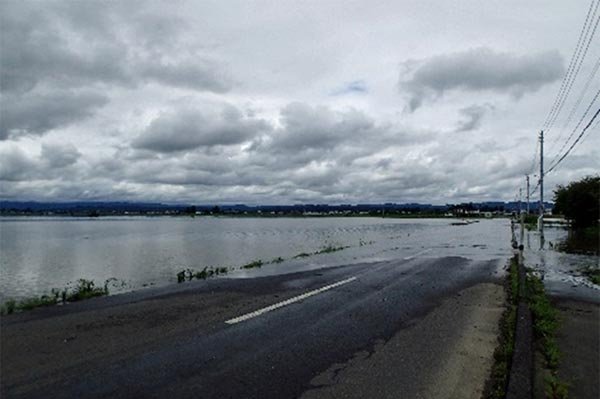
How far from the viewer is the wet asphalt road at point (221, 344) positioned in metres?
5.68

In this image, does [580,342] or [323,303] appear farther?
[323,303]

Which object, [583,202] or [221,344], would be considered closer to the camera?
[221,344]

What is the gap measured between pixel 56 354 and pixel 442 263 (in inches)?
725

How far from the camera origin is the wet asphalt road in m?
5.68

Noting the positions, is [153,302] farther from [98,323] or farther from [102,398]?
[102,398]

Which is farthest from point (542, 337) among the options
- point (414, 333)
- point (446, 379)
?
point (446, 379)

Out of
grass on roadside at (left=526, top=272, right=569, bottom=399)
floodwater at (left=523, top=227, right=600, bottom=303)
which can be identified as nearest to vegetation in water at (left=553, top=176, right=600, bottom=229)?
floodwater at (left=523, top=227, right=600, bottom=303)

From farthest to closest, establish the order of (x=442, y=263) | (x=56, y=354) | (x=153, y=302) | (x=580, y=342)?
(x=442, y=263) < (x=153, y=302) < (x=580, y=342) < (x=56, y=354)

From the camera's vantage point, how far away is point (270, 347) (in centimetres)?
741

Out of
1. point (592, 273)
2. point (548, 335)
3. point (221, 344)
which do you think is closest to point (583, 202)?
point (592, 273)

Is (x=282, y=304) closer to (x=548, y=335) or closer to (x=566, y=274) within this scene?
(x=548, y=335)

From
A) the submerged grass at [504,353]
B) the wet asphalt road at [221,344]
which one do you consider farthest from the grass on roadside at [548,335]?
the wet asphalt road at [221,344]

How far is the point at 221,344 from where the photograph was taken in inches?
295

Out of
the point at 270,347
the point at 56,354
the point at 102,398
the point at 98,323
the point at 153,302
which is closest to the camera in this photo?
the point at 102,398
